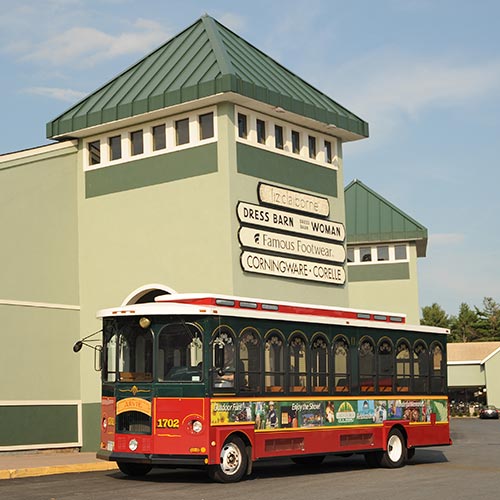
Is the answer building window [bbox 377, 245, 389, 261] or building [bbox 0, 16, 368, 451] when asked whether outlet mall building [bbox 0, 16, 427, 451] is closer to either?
building [bbox 0, 16, 368, 451]

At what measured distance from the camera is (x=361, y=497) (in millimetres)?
14742

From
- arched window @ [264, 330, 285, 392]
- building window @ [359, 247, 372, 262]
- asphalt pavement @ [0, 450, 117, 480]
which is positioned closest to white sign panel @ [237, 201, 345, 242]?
arched window @ [264, 330, 285, 392]

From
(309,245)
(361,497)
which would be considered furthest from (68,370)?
(361,497)

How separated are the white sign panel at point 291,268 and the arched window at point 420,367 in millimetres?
4440

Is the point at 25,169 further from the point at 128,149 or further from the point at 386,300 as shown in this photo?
the point at 386,300

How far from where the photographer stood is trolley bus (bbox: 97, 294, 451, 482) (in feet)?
54.6

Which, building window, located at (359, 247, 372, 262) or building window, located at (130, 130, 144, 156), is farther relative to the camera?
building window, located at (359, 247, 372, 262)

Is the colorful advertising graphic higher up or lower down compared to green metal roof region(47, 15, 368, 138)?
lower down

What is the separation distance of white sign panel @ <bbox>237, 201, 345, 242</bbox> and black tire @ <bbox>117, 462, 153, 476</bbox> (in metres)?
7.67

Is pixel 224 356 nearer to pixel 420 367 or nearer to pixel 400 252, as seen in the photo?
pixel 420 367

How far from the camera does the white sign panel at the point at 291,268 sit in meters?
24.1

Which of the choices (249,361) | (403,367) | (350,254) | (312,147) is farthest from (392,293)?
(249,361)

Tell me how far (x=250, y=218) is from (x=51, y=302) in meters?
5.67

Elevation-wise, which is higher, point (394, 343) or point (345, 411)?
point (394, 343)
